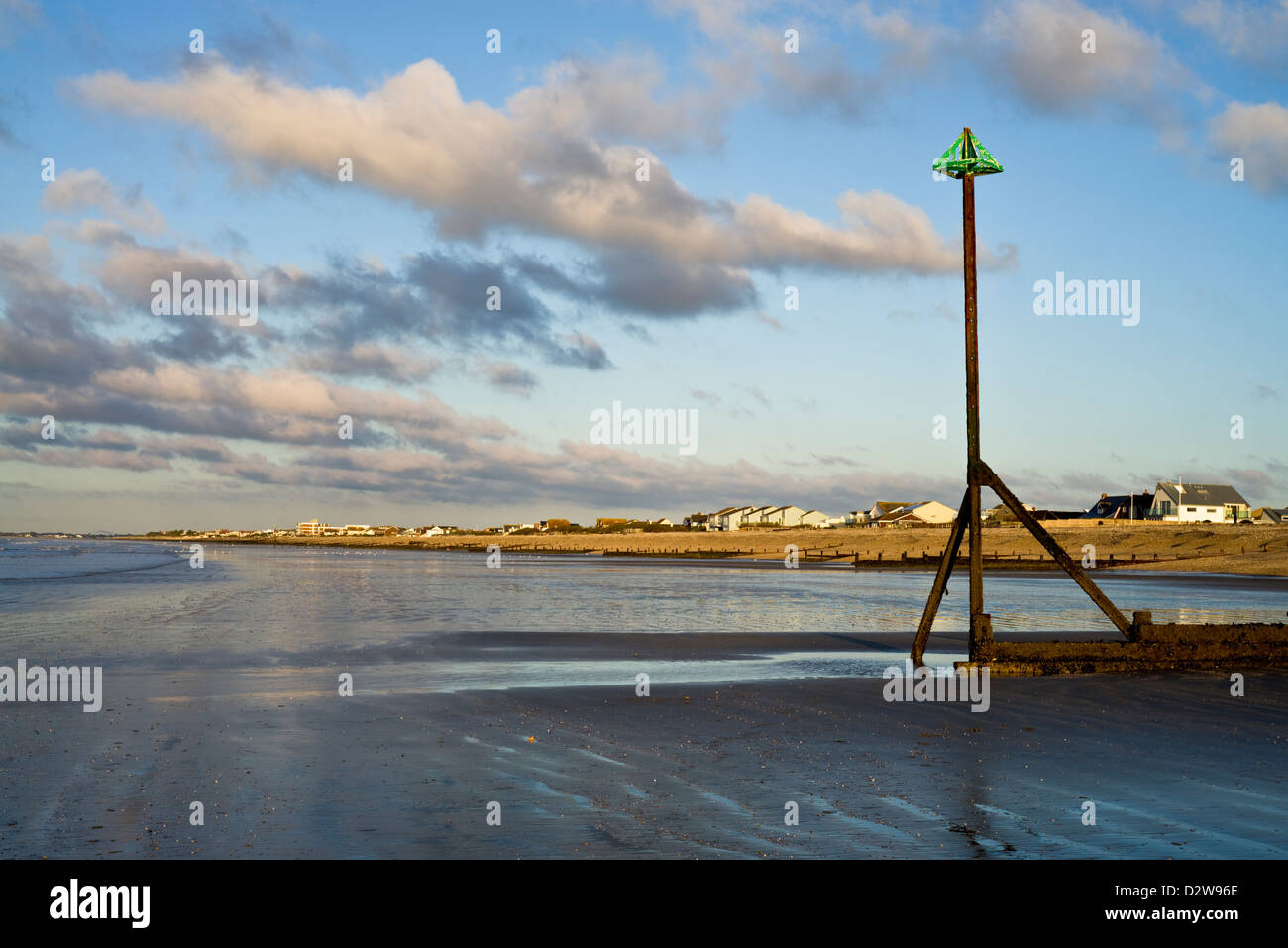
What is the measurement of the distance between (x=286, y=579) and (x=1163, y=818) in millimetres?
50001

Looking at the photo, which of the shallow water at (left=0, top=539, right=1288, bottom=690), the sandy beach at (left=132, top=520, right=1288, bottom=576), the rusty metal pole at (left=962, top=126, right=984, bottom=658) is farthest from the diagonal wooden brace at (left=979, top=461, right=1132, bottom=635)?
the sandy beach at (left=132, top=520, right=1288, bottom=576)

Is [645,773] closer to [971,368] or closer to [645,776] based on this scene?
[645,776]

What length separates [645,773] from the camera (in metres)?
9.76

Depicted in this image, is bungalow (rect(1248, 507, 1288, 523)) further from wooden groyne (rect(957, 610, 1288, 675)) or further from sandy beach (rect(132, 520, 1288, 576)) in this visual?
wooden groyne (rect(957, 610, 1288, 675))

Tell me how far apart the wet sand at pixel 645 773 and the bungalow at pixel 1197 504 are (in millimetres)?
119881

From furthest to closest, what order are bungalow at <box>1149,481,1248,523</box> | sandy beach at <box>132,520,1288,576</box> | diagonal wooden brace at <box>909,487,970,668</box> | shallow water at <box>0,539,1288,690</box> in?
1. bungalow at <box>1149,481,1248,523</box>
2. sandy beach at <box>132,520,1288,576</box>
3. shallow water at <box>0,539,1288,690</box>
4. diagonal wooden brace at <box>909,487,970,668</box>

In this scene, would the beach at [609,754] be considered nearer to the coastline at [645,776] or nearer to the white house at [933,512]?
the coastline at [645,776]

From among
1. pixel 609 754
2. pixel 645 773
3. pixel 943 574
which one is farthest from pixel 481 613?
pixel 645 773

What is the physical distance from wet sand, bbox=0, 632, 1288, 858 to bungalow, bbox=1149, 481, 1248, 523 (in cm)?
11988

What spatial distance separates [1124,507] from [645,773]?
445ft

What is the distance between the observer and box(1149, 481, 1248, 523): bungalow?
400 ft

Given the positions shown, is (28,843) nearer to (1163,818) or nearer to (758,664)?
(1163,818)

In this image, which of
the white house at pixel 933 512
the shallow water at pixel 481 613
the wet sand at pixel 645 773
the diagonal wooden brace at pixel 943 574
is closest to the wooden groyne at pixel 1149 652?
the diagonal wooden brace at pixel 943 574
